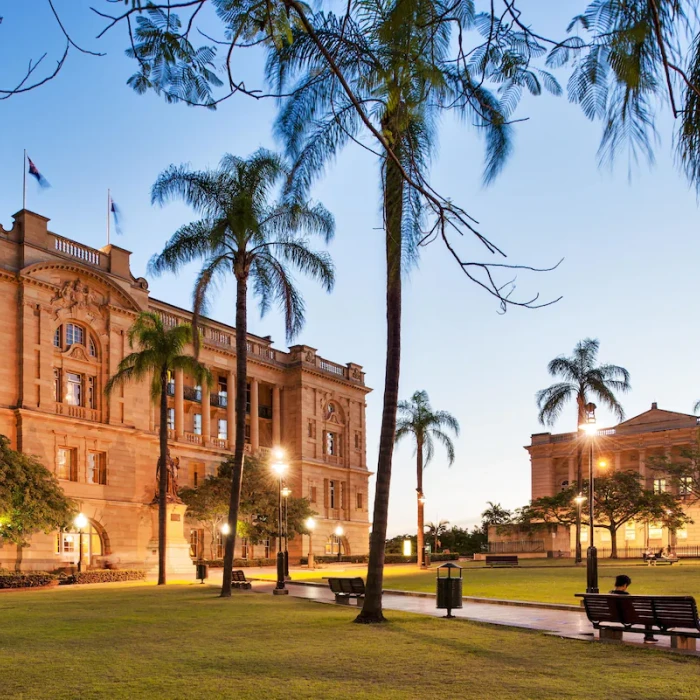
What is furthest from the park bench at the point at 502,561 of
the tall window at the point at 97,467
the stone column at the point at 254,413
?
the tall window at the point at 97,467

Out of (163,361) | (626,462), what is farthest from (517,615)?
(626,462)

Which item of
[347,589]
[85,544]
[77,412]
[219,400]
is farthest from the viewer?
[219,400]

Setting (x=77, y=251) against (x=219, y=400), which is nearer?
(x=77, y=251)

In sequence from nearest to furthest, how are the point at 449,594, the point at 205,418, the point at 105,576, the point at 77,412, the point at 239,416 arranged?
the point at 449,594
the point at 239,416
the point at 105,576
the point at 77,412
the point at 205,418

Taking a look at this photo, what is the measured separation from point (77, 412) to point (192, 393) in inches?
661

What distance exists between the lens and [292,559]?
67438mm

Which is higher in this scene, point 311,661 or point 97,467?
point 97,467

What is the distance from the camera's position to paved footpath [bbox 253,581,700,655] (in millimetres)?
15016

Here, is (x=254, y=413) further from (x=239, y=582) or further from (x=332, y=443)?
(x=239, y=582)

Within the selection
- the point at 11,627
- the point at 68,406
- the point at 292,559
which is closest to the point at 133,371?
the point at 68,406

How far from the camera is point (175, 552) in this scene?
44.0m

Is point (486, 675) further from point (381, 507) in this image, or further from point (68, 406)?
point (68, 406)

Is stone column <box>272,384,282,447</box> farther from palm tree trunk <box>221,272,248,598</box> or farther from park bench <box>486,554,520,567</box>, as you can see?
palm tree trunk <box>221,272,248,598</box>

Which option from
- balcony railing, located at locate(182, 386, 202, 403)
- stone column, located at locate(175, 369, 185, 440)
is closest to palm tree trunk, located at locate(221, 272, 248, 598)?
stone column, located at locate(175, 369, 185, 440)
